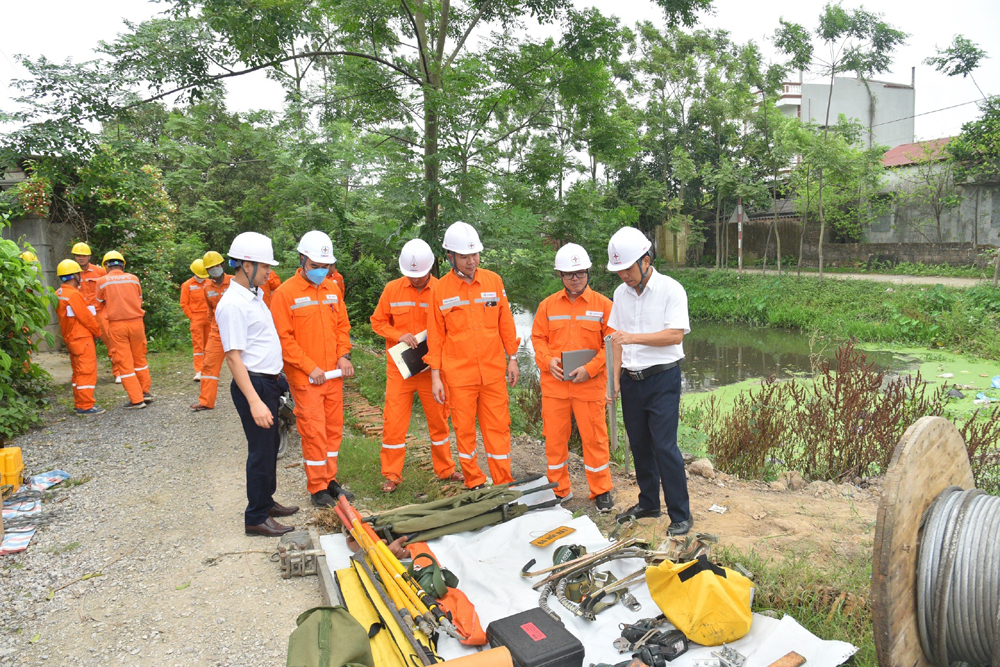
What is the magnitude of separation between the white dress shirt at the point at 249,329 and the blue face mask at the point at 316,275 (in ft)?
1.47

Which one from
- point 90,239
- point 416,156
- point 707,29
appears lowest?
point 90,239

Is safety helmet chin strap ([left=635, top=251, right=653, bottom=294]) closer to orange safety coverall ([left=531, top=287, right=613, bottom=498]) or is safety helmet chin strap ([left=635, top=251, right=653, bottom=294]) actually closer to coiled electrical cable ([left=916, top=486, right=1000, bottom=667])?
orange safety coverall ([left=531, top=287, right=613, bottom=498])

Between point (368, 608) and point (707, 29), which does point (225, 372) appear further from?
point (707, 29)

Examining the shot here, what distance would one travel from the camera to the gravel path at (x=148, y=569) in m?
3.08

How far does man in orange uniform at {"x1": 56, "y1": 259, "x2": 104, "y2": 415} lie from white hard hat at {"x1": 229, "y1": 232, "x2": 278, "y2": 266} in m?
4.49

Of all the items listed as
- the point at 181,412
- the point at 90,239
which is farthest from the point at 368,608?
the point at 90,239

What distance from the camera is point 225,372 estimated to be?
35.5 feet

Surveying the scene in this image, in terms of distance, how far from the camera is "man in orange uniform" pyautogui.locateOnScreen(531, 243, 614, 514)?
4.56 metres

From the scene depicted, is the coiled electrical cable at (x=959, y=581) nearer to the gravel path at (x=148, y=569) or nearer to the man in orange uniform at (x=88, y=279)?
the gravel path at (x=148, y=569)

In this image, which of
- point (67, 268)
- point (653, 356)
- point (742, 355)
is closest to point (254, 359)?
point (653, 356)

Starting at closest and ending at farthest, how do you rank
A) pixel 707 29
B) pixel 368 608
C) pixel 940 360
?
1. pixel 368 608
2. pixel 940 360
3. pixel 707 29

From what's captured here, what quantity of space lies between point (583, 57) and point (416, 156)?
2.44 m

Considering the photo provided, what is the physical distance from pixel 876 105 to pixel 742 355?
27479mm

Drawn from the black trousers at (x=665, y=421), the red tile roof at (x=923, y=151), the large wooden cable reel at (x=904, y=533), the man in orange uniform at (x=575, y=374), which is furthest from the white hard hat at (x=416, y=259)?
the red tile roof at (x=923, y=151)
